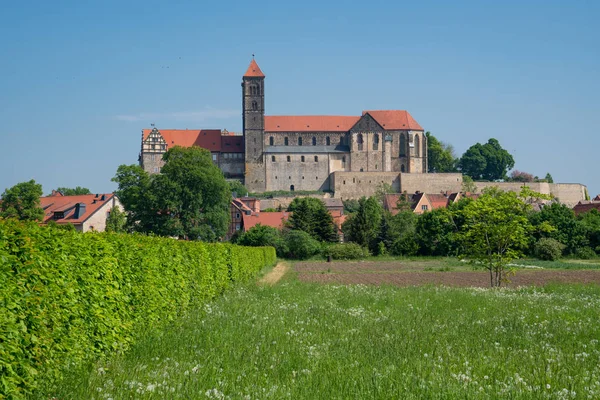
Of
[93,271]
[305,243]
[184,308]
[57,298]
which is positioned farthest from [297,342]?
[305,243]

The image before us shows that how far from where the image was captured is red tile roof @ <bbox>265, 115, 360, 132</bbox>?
133875 mm

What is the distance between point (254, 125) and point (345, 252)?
6953 cm

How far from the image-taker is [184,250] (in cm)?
1794

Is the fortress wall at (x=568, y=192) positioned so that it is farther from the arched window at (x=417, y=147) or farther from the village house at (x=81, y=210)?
the village house at (x=81, y=210)

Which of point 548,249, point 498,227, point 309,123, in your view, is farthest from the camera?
point 309,123

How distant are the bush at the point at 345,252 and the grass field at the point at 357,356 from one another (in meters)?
48.2

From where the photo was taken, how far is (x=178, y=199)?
68812 mm

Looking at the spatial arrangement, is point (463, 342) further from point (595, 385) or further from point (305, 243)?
point (305, 243)

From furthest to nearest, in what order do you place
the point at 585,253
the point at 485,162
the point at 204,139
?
the point at 485,162 → the point at 204,139 → the point at 585,253

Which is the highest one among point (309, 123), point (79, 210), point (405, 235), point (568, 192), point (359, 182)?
point (309, 123)

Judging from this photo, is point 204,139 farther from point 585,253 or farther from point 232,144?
point 585,253

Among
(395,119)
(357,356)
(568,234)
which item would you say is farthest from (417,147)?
(357,356)

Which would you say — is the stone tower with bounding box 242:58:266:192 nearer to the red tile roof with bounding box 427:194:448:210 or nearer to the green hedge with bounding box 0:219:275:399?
the red tile roof with bounding box 427:194:448:210

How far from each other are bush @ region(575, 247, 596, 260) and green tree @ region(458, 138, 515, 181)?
8738 centimetres
